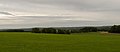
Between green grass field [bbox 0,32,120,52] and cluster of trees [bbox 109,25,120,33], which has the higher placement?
cluster of trees [bbox 109,25,120,33]

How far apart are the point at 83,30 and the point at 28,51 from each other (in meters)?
102

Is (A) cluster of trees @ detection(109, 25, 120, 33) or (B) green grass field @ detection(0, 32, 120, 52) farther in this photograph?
(A) cluster of trees @ detection(109, 25, 120, 33)

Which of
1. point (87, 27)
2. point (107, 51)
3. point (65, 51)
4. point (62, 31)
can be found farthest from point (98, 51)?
point (87, 27)

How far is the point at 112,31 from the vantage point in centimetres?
11831

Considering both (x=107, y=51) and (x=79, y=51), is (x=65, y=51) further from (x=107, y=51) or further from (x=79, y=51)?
(x=107, y=51)

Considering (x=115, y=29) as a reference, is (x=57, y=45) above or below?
below

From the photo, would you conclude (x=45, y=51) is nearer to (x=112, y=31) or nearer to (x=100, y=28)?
(x=112, y=31)

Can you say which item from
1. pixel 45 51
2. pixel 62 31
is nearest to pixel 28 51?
pixel 45 51

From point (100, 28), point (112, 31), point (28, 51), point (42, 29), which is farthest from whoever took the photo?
point (100, 28)

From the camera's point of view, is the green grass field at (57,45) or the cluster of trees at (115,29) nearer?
the green grass field at (57,45)

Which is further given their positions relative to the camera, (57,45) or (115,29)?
(115,29)

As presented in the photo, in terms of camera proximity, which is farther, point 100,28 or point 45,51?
point 100,28

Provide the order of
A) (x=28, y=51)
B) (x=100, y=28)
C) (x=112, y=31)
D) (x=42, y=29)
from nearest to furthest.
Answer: (x=28, y=51) < (x=112, y=31) < (x=42, y=29) < (x=100, y=28)

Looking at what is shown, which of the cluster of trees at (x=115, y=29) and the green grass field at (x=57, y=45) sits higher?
the cluster of trees at (x=115, y=29)
